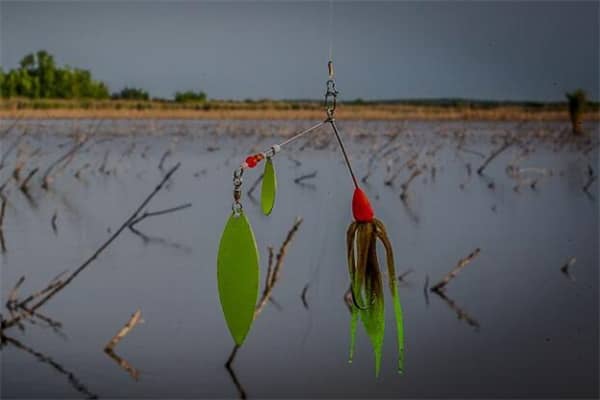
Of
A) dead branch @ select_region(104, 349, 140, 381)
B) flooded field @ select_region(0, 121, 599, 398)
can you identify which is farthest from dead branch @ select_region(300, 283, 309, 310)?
dead branch @ select_region(104, 349, 140, 381)

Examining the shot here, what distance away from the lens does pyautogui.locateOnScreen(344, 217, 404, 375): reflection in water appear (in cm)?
79

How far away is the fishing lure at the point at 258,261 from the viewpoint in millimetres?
750

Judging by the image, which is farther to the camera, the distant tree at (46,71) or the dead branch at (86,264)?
the distant tree at (46,71)

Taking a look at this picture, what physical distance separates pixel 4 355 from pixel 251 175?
5841 mm

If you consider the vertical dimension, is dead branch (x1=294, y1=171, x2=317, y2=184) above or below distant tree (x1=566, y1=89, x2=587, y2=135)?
below

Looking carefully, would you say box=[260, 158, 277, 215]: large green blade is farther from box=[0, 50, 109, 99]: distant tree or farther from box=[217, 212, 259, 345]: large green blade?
box=[0, 50, 109, 99]: distant tree

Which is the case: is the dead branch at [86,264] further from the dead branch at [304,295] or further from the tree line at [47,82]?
the tree line at [47,82]

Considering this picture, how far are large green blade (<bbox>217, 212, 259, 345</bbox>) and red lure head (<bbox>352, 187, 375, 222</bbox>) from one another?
3.6 inches

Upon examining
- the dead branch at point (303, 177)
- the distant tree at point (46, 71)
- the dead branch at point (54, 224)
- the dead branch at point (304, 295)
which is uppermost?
the distant tree at point (46, 71)

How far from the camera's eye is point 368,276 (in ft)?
2.63

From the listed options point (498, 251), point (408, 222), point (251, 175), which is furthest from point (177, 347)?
point (251, 175)

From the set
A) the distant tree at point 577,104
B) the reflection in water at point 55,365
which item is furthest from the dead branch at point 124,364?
the distant tree at point 577,104

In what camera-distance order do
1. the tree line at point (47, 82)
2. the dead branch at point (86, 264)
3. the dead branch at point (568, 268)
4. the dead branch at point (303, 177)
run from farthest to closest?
the tree line at point (47, 82) < the dead branch at point (303, 177) < the dead branch at point (568, 268) < the dead branch at point (86, 264)

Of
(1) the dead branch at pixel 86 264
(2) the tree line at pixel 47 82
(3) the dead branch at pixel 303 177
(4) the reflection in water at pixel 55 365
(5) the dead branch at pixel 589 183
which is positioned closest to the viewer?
(1) the dead branch at pixel 86 264
